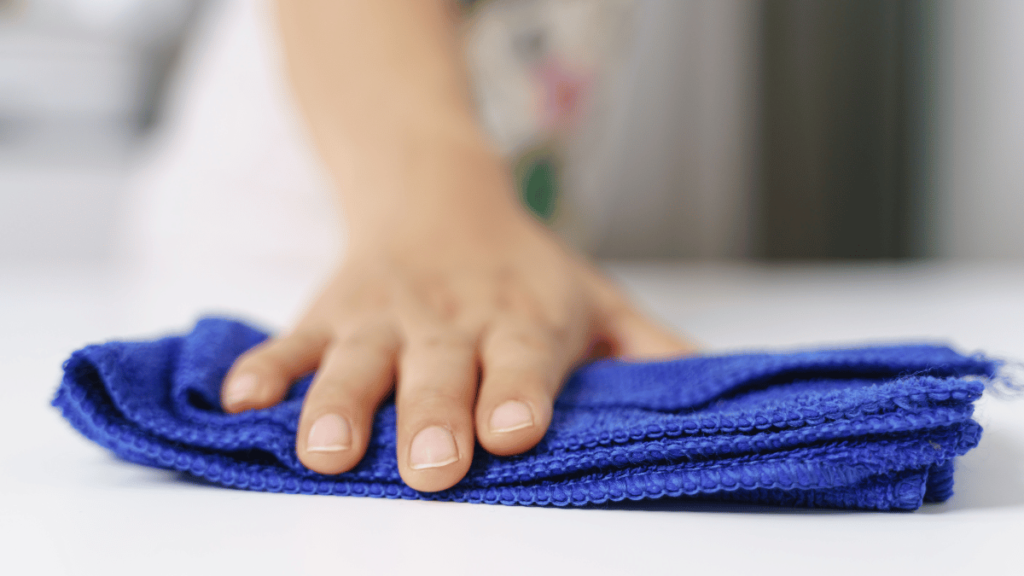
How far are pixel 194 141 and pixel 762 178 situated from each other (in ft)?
5.31

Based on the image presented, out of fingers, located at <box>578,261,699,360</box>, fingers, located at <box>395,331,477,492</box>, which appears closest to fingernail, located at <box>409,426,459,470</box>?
fingers, located at <box>395,331,477,492</box>

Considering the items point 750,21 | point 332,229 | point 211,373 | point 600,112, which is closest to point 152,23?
point 332,229

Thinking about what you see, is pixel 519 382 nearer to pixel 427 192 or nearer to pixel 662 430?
pixel 662 430

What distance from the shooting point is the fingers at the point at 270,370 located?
1.12ft

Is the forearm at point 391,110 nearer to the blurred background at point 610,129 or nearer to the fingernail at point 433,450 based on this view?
the fingernail at point 433,450

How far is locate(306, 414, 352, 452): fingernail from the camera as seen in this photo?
12.0 inches

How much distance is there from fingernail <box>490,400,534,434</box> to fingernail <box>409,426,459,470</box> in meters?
0.02

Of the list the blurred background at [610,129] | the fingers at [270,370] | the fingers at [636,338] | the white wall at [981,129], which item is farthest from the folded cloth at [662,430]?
the white wall at [981,129]

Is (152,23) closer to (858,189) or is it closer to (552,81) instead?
(552,81)

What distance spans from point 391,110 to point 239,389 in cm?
29

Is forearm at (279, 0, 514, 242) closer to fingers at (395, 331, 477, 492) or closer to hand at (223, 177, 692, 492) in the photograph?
hand at (223, 177, 692, 492)

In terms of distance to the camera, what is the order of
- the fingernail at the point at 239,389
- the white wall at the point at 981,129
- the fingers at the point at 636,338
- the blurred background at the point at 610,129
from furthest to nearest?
the white wall at the point at 981,129 → the blurred background at the point at 610,129 → the fingers at the point at 636,338 → the fingernail at the point at 239,389

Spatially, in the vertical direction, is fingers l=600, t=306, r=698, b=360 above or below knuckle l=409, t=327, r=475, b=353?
below

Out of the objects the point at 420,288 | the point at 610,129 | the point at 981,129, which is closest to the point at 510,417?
the point at 420,288
